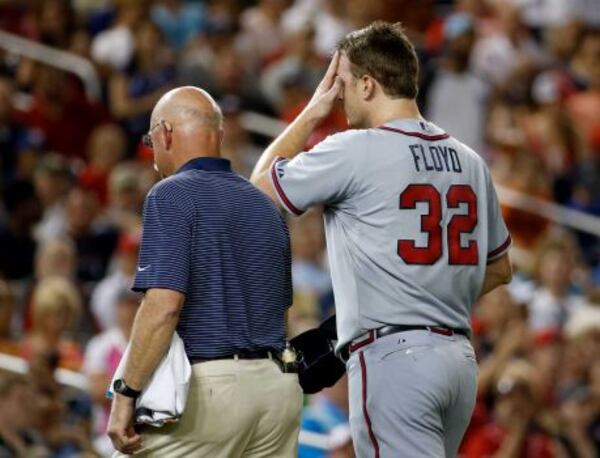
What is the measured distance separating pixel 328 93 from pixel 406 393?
1.10 meters

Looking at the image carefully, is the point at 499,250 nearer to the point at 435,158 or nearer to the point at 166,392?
the point at 435,158

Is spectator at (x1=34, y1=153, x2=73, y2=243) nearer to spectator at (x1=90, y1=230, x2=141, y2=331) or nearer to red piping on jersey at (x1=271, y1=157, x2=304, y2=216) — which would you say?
spectator at (x1=90, y1=230, x2=141, y2=331)

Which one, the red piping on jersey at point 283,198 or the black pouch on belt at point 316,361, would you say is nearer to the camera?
the red piping on jersey at point 283,198

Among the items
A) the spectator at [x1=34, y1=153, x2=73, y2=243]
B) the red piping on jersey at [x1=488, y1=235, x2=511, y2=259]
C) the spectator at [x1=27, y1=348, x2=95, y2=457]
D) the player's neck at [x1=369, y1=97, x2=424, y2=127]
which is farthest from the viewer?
the spectator at [x1=34, y1=153, x2=73, y2=243]

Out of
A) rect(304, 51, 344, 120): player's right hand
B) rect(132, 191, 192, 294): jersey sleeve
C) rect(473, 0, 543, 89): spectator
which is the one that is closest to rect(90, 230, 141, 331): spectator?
rect(473, 0, 543, 89): spectator

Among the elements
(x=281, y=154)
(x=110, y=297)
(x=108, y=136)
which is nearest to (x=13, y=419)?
(x=110, y=297)

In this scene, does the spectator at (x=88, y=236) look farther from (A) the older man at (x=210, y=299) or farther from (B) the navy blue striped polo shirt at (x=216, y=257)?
(B) the navy blue striped polo shirt at (x=216, y=257)

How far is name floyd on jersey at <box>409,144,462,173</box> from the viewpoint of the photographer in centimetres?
560

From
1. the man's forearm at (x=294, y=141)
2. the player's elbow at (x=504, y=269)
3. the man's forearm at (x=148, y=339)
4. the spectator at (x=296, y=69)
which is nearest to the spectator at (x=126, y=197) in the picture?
the spectator at (x=296, y=69)

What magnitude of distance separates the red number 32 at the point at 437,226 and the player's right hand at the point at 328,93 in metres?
0.47

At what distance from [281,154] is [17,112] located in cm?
785

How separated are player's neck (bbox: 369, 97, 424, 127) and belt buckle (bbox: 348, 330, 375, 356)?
726 mm

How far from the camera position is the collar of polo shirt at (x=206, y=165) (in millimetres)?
5594

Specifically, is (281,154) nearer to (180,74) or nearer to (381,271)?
(381,271)
